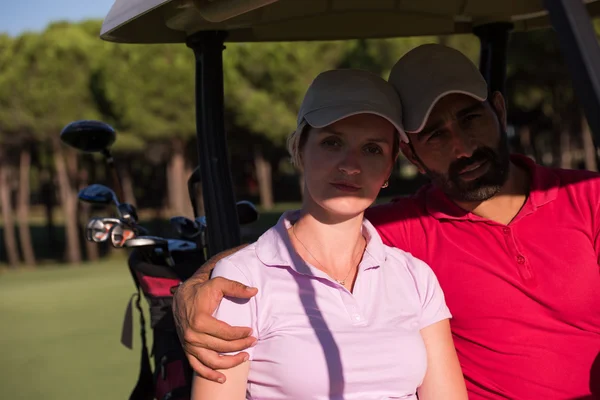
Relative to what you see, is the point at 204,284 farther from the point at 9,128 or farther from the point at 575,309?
the point at 9,128

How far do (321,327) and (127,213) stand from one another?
118 centimetres

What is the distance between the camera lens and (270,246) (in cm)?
203

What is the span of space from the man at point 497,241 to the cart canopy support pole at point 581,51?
40.7 inches

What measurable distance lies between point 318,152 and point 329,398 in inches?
22.9

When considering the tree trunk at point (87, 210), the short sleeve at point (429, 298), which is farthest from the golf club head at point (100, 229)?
the tree trunk at point (87, 210)

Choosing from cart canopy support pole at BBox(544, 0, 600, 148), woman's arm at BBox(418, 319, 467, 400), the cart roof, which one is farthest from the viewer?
the cart roof

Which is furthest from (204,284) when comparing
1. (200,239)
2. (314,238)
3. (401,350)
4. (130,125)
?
(130,125)

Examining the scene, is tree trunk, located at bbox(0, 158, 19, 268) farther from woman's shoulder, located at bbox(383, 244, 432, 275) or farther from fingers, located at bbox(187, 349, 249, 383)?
fingers, located at bbox(187, 349, 249, 383)

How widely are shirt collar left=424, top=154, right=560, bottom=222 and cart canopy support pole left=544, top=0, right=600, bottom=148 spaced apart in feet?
4.24

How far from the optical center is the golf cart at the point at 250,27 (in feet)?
7.13

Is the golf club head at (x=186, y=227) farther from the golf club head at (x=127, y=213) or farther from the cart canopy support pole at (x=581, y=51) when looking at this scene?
the cart canopy support pole at (x=581, y=51)

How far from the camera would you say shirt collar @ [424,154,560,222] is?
239 cm

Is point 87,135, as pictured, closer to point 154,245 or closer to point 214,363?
point 154,245

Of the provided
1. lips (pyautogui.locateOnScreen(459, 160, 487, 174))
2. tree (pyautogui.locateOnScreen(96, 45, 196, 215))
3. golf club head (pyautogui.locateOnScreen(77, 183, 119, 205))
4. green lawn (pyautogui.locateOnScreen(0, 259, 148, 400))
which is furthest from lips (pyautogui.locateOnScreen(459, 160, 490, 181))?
tree (pyautogui.locateOnScreen(96, 45, 196, 215))
